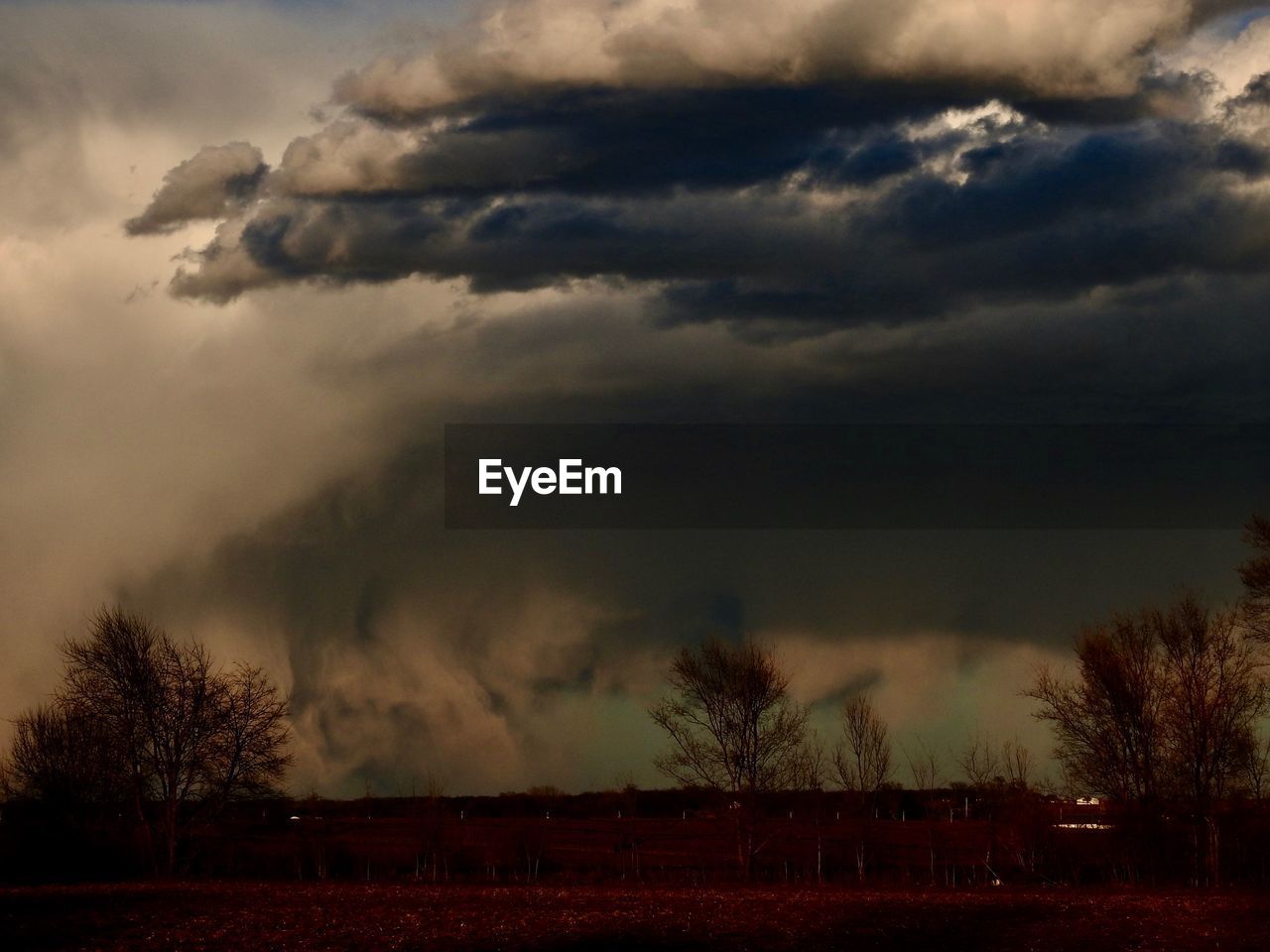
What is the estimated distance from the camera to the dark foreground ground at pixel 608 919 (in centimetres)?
3469

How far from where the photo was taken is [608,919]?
129 feet

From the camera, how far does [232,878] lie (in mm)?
59688

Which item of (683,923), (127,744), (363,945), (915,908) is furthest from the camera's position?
(127,744)

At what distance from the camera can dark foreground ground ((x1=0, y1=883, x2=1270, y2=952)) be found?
34688 mm

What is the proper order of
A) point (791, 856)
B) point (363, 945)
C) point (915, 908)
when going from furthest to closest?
point (791, 856) < point (915, 908) < point (363, 945)

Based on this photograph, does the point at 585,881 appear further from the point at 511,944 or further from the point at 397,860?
the point at 511,944

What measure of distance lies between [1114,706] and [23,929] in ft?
176

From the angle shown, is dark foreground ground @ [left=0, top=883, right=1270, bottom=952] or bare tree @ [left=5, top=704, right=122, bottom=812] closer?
dark foreground ground @ [left=0, top=883, right=1270, bottom=952]

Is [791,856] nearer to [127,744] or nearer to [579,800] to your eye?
[127,744]

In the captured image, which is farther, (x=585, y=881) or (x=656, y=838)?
(x=656, y=838)

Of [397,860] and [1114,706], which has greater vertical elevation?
[1114,706]

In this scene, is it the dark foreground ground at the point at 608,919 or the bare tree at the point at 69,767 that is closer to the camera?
the dark foreground ground at the point at 608,919

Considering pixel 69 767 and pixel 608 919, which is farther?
pixel 69 767

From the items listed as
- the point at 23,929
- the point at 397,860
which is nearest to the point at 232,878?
the point at 397,860
